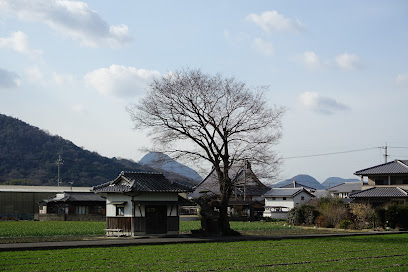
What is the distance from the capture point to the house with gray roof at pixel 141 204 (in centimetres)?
3150

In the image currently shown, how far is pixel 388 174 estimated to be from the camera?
193 feet

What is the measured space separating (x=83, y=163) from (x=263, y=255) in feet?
407

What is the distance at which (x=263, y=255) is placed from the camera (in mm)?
20312

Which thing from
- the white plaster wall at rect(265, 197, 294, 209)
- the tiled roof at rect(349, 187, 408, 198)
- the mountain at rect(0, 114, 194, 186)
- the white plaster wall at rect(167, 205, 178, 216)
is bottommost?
the white plaster wall at rect(265, 197, 294, 209)

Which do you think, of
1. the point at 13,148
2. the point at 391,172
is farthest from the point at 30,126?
the point at 391,172

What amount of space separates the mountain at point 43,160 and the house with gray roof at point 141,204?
87831mm

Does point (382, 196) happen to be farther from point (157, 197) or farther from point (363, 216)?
point (157, 197)

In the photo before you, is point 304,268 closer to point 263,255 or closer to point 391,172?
point 263,255

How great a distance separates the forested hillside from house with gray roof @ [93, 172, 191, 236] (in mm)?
88397

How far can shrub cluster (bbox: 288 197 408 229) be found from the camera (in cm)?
4309

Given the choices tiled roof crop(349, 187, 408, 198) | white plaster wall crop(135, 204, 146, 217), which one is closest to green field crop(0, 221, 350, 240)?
white plaster wall crop(135, 204, 146, 217)

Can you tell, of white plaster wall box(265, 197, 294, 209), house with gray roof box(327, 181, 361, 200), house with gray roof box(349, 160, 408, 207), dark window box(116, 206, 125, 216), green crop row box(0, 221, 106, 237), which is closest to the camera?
dark window box(116, 206, 125, 216)

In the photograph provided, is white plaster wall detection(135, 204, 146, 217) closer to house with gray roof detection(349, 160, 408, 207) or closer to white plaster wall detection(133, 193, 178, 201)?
white plaster wall detection(133, 193, 178, 201)

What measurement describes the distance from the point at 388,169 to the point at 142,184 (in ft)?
123
